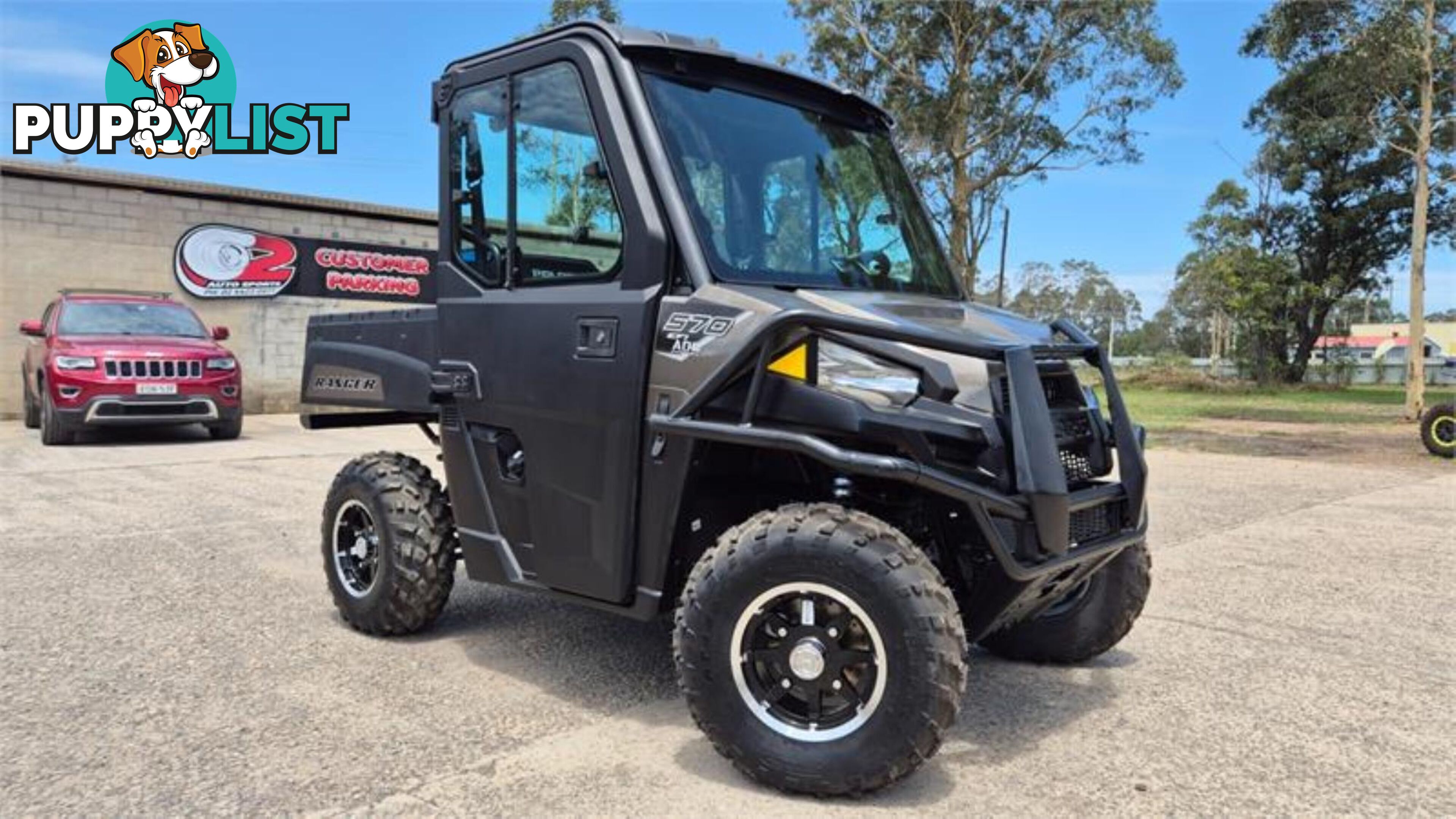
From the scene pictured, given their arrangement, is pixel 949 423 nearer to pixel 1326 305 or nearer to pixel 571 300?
pixel 571 300

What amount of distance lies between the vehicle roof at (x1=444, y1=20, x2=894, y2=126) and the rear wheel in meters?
14.6

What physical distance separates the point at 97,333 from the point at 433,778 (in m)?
11.7

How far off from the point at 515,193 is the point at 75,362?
10484 millimetres

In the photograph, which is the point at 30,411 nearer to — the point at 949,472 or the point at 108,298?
the point at 108,298

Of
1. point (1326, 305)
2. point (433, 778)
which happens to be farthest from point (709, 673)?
point (1326, 305)

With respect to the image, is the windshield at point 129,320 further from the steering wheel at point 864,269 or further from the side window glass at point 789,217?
the steering wheel at point 864,269

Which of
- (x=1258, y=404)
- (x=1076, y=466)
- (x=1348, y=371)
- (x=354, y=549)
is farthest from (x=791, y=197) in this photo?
(x=1348, y=371)

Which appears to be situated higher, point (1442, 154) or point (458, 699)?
point (1442, 154)

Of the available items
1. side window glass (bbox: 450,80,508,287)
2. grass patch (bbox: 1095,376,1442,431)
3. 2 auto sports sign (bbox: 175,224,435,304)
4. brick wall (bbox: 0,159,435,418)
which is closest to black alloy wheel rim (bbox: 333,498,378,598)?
side window glass (bbox: 450,80,508,287)

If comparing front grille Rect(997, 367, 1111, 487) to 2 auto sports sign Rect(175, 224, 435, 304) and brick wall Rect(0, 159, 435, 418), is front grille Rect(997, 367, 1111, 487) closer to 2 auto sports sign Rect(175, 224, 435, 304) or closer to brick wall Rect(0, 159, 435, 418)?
2 auto sports sign Rect(175, 224, 435, 304)

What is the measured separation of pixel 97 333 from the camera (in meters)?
12.3

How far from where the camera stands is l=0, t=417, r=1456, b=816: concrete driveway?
9.73 ft

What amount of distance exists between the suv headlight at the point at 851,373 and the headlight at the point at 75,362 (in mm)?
11572

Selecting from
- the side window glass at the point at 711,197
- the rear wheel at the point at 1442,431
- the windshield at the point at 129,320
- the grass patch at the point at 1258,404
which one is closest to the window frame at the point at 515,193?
the side window glass at the point at 711,197
